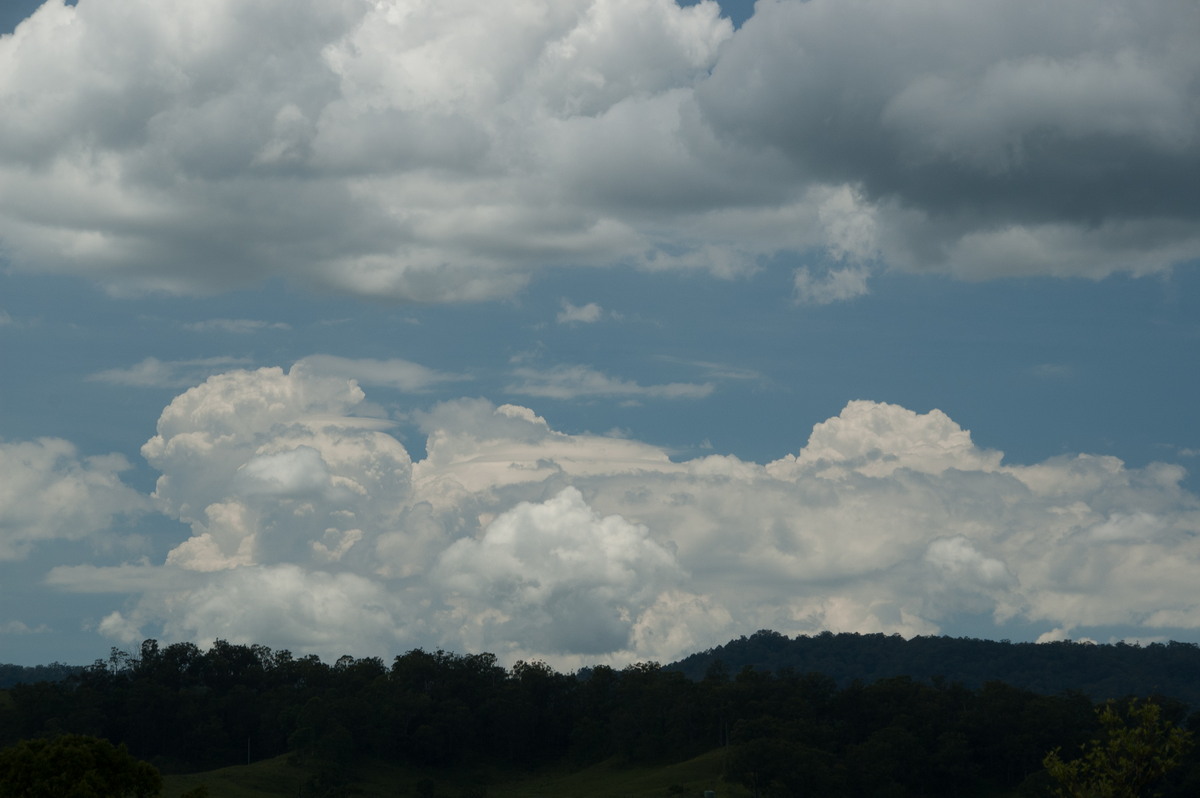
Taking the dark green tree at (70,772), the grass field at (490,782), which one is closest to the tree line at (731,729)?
the grass field at (490,782)

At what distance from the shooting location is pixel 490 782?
191 m

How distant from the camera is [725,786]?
162500 millimetres

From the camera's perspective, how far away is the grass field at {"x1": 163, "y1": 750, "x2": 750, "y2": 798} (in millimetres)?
159500

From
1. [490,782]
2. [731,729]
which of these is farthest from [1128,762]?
[490,782]

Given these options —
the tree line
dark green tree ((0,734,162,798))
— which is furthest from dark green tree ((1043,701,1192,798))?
the tree line

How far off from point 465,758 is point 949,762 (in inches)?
2992

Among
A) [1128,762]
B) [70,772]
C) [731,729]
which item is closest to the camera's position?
[1128,762]

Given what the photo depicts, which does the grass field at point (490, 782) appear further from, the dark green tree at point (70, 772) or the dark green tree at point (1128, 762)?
the dark green tree at point (1128, 762)

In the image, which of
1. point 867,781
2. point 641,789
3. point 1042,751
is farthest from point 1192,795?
point 641,789

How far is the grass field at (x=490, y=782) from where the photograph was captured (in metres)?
160

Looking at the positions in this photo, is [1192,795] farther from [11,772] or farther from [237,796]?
[11,772]

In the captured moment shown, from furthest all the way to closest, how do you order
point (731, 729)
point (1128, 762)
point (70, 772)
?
1. point (731, 729)
2. point (70, 772)
3. point (1128, 762)

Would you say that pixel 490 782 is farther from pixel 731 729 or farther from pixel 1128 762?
pixel 1128 762

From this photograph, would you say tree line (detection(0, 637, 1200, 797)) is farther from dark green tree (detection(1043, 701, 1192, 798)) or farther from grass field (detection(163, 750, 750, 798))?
dark green tree (detection(1043, 701, 1192, 798))
